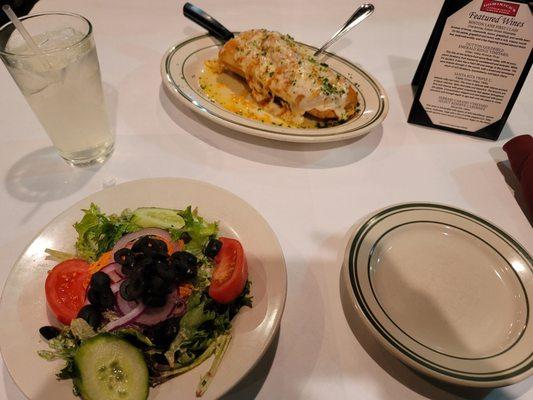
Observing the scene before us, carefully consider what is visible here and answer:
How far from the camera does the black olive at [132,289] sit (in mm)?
902

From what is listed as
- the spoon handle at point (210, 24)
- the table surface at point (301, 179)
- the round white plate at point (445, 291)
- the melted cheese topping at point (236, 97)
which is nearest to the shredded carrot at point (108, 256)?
the table surface at point (301, 179)

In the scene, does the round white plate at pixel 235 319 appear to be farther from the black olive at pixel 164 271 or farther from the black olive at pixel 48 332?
the black olive at pixel 164 271

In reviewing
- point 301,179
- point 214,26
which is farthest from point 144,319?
point 214,26

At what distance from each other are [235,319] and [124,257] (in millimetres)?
317

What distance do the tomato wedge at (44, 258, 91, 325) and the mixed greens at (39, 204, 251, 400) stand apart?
0.6 inches

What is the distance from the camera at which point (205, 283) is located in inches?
40.9

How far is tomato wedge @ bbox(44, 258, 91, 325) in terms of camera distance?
949mm

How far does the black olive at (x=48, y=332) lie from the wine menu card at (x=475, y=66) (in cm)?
156

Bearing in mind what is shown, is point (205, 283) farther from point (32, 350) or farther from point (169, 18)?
point (169, 18)

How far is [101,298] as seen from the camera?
3.08ft

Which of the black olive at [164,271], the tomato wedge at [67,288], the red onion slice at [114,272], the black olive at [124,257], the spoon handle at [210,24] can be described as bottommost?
the tomato wedge at [67,288]

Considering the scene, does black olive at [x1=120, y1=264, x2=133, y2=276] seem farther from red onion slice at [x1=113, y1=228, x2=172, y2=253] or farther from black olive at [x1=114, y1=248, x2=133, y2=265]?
red onion slice at [x1=113, y1=228, x2=172, y2=253]

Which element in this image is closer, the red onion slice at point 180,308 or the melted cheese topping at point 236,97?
the red onion slice at point 180,308

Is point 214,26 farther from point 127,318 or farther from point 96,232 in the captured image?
point 127,318
